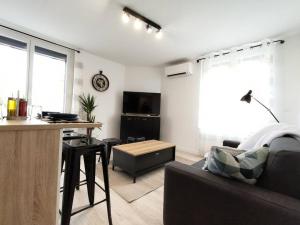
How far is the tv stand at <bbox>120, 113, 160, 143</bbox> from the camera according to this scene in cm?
410

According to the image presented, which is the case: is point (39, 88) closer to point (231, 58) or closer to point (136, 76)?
point (136, 76)

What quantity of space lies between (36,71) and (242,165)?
3.59 meters

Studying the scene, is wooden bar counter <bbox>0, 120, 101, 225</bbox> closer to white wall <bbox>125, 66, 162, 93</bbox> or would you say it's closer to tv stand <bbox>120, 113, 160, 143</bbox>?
tv stand <bbox>120, 113, 160, 143</bbox>

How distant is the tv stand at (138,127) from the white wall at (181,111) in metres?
0.47

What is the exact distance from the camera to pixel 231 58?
3.12m

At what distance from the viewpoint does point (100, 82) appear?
3928 mm

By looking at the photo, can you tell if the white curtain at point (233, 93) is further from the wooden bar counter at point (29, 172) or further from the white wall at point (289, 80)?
the wooden bar counter at point (29, 172)

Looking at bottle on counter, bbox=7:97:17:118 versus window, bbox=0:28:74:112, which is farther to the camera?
window, bbox=0:28:74:112

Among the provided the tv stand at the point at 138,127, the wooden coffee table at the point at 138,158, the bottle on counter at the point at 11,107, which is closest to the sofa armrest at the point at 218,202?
the wooden coffee table at the point at 138,158

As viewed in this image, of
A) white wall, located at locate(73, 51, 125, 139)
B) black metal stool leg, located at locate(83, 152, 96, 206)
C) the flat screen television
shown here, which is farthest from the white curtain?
black metal stool leg, located at locate(83, 152, 96, 206)

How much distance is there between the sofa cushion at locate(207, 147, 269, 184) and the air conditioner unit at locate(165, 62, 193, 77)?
9.79 feet

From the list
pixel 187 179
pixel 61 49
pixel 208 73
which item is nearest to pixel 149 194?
pixel 187 179

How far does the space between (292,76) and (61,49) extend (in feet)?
14.0

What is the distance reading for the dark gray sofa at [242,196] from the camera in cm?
79
